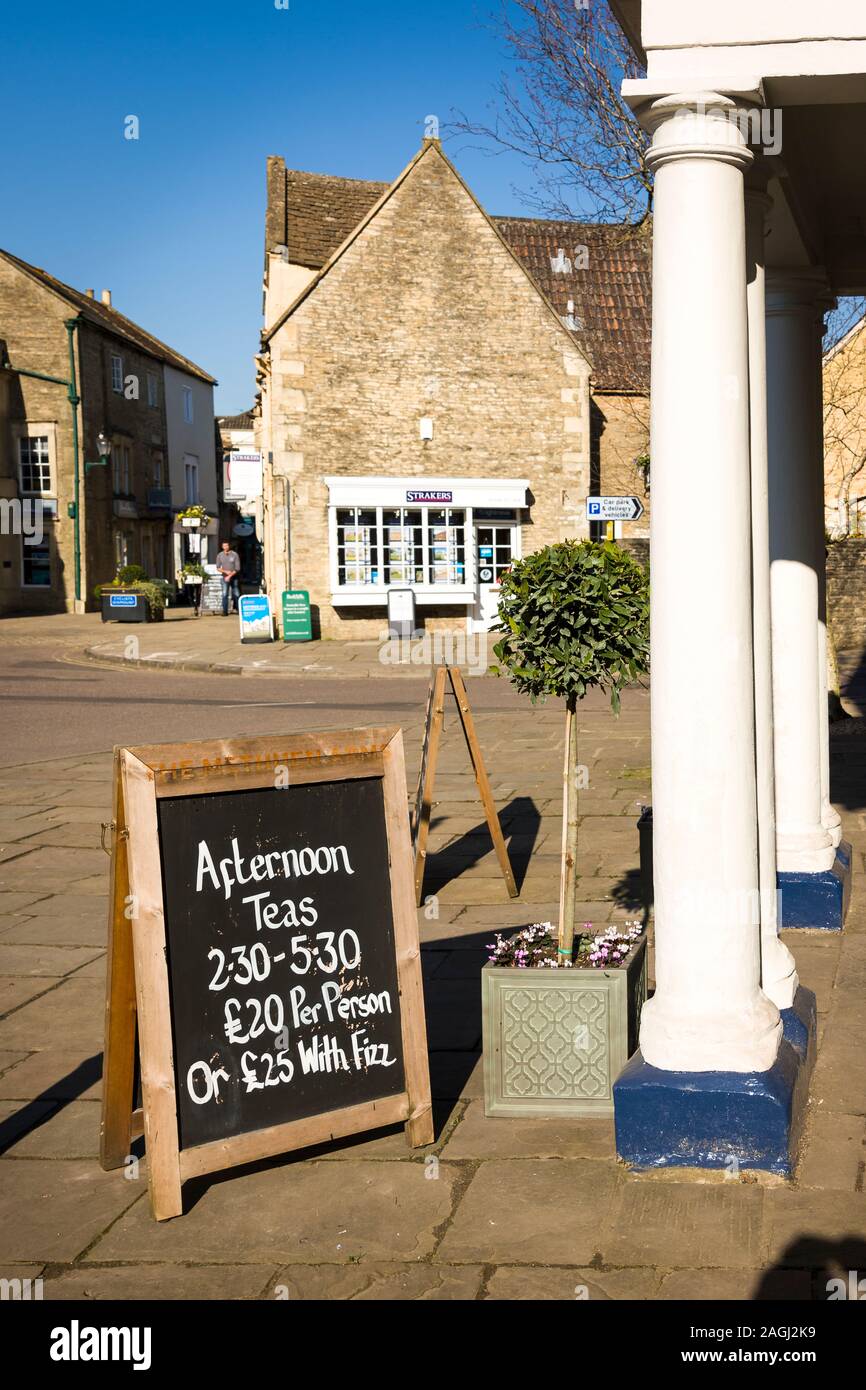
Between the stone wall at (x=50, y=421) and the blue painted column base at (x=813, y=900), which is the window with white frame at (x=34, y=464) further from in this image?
the blue painted column base at (x=813, y=900)

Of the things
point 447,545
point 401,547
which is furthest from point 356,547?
point 447,545

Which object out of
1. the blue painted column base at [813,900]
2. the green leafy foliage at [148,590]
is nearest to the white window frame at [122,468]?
the green leafy foliage at [148,590]

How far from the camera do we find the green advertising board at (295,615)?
2539 cm

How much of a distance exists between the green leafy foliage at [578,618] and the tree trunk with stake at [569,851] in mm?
135

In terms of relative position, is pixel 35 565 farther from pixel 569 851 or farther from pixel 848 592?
pixel 569 851

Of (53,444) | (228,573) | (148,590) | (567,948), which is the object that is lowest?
(567,948)

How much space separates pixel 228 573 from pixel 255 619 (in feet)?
23.5

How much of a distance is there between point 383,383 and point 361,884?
23.1m

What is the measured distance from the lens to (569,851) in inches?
190

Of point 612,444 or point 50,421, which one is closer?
point 612,444

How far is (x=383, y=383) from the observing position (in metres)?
A: 26.5

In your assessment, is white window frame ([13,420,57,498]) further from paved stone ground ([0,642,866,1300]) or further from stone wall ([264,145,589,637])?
paved stone ground ([0,642,866,1300])

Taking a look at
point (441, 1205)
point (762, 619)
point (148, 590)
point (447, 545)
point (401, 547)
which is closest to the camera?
point (441, 1205)
